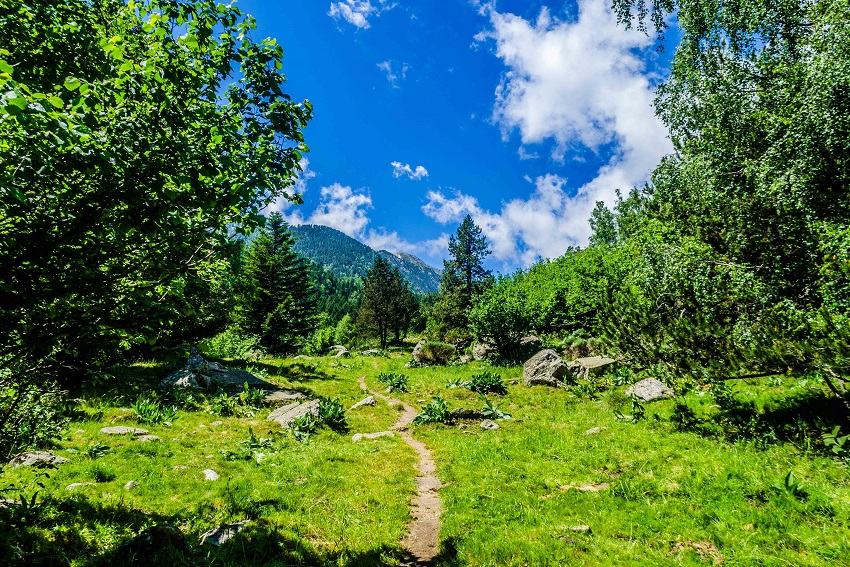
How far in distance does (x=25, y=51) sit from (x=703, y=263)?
14579mm

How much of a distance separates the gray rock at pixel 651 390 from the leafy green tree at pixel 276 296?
3349 centimetres

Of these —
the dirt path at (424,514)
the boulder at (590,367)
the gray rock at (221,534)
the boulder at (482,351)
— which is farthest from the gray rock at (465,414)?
the boulder at (482,351)

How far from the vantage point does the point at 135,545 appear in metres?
5.71

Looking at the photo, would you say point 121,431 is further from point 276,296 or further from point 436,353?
point 276,296

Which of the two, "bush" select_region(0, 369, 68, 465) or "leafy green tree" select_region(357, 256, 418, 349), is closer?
"bush" select_region(0, 369, 68, 465)

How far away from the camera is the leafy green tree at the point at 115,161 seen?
355 cm

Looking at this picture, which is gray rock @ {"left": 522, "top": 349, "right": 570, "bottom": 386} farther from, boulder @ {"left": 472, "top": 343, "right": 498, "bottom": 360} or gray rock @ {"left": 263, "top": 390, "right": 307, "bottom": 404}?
gray rock @ {"left": 263, "top": 390, "right": 307, "bottom": 404}

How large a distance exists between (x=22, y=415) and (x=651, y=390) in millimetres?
17950

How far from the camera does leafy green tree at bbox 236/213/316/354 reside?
41.9m

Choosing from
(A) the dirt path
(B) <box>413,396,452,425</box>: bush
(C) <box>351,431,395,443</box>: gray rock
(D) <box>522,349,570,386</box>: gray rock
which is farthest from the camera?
(D) <box>522,349,570,386</box>: gray rock

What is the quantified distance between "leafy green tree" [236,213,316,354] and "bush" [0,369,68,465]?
108 feet

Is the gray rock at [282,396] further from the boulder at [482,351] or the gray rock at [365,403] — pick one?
the boulder at [482,351]

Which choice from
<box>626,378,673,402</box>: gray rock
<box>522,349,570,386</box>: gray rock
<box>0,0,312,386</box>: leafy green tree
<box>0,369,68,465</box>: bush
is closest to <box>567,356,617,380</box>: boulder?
<box>522,349,570,386</box>: gray rock

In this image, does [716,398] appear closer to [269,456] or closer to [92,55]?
[269,456]
